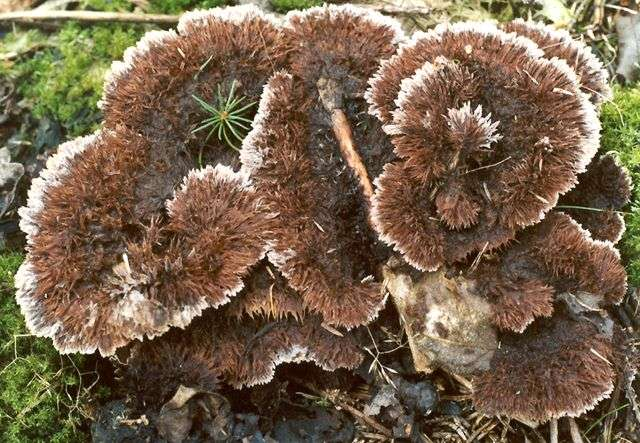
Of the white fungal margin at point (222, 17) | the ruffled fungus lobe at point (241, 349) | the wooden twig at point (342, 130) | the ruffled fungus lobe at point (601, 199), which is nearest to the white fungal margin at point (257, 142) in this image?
the wooden twig at point (342, 130)

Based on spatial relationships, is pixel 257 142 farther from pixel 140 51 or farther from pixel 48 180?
pixel 48 180

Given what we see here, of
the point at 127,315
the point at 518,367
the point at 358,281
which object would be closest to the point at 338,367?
the point at 358,281

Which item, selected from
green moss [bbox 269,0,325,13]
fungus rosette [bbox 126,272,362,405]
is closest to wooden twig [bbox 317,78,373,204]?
fungus rosette [bbox 126,272,362,405]

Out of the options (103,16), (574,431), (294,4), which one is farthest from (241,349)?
(103,16)

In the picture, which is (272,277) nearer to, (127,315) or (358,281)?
(358,281)

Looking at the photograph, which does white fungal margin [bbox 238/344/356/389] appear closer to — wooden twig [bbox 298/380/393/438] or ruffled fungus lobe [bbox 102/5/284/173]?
wooden twig [bbox 298/380/393/438]

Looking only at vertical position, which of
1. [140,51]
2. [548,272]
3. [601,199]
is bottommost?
[548,272]

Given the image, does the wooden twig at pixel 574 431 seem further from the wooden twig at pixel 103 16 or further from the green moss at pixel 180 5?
the green moss at pixel 180 5
